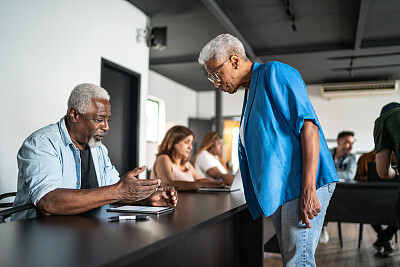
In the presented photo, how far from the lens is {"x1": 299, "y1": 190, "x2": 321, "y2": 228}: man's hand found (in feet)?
4.37

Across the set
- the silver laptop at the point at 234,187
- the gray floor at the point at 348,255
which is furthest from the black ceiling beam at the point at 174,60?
the silver laptop at the point at 234,187

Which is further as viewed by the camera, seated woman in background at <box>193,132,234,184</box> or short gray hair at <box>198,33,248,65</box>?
seated woman in background at <box>193,132,234,184</box>

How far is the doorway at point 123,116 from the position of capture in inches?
167

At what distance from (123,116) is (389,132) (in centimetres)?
309

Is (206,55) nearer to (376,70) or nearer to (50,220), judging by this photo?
(50,220)

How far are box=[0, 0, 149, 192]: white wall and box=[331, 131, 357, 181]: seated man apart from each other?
3066mm

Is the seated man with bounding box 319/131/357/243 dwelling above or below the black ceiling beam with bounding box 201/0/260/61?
below

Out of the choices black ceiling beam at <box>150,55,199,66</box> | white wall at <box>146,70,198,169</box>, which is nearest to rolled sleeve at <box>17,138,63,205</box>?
black ceiling beam at <box>150,55,199,66</box>

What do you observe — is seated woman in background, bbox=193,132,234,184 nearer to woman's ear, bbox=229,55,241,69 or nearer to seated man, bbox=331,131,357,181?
seated man, bbox=331,131,357,181

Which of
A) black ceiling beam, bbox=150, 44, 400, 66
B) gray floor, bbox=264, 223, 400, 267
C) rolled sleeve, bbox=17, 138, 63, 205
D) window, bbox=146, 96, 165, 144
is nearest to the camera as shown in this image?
rolled sleeve, bbox=17, 138, 63, 205

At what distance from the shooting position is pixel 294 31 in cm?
562

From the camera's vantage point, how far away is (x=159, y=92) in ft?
26.4

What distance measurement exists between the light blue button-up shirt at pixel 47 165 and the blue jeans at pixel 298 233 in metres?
0.93

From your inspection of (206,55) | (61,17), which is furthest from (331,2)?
(206,55)
